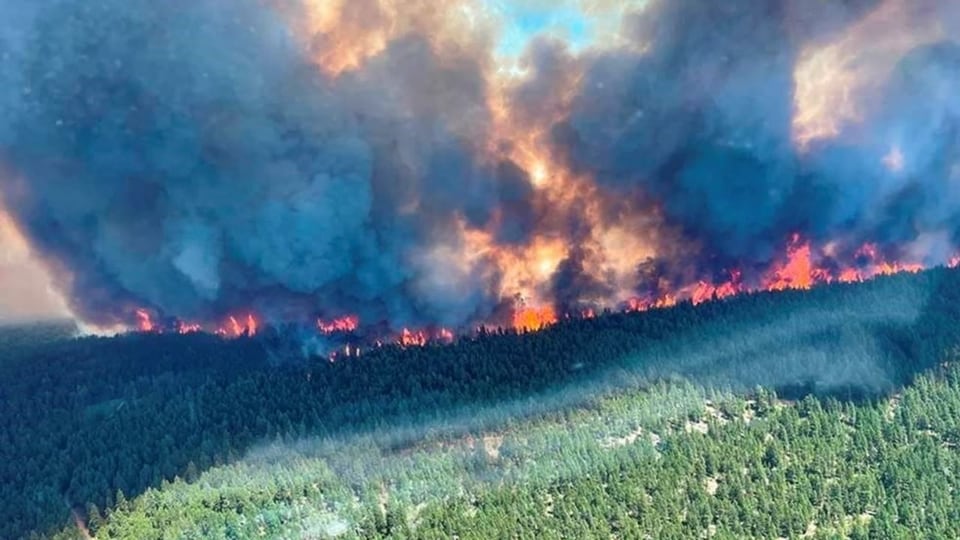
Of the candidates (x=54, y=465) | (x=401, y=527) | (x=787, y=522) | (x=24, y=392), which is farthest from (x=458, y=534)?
(x=24, y=392)

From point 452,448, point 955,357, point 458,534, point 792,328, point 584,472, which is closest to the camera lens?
point 458,534

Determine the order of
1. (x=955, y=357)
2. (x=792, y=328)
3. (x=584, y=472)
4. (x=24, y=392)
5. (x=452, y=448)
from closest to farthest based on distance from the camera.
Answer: (x=584, y=472)
(x=452, y=448)
(x=955, y=357)
(x=792, y=328)
(x=24, y=392)

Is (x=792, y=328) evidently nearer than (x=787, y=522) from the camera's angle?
No

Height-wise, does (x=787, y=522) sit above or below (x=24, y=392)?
below

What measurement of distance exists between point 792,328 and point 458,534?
4334cm

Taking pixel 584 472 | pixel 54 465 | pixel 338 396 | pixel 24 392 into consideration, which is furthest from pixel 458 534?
pixel 24 392

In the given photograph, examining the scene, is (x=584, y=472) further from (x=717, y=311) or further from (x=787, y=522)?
(x=717, y=311)

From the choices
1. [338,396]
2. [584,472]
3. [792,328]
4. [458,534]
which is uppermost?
[792,328]

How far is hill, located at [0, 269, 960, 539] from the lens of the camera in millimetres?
82500

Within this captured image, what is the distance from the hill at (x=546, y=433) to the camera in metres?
82.5

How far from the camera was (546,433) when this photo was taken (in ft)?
304

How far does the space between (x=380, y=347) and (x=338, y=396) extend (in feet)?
41.1

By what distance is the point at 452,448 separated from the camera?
92625 millimetres

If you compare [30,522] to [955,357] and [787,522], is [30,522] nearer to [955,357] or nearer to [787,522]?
[787,522]
